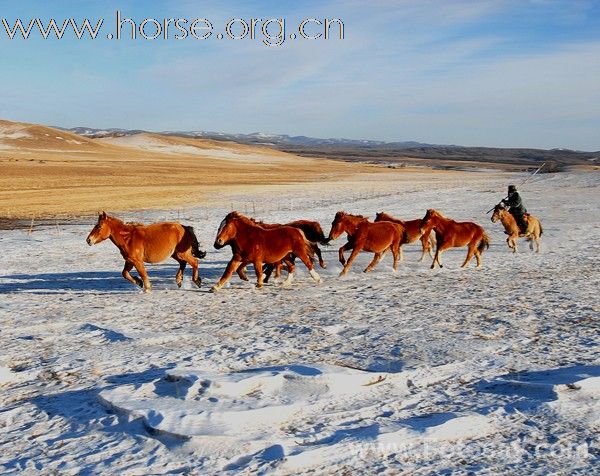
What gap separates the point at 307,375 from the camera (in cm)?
633

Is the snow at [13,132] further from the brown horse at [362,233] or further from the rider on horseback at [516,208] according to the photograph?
the brown horse at [362,233]

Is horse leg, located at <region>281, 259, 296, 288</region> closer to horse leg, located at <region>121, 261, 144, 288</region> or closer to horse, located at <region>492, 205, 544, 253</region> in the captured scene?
horse leg, located at <region>121, 261, 144, 288</region>

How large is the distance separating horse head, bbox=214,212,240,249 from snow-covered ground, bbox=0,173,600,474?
0.99 metres

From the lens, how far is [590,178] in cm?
5416

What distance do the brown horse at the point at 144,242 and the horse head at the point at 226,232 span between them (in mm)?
1126

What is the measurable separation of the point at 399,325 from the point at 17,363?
4.83 metres

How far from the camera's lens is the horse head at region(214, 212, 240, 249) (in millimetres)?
11875

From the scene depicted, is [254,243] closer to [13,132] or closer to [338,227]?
[338,227]

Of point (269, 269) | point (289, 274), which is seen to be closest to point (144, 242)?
point (269, 269)

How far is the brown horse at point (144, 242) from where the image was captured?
12.0 m

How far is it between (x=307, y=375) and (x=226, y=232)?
5972 millimetres

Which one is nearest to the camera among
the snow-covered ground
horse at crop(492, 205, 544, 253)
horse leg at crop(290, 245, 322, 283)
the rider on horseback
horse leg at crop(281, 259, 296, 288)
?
the snow-covered ground

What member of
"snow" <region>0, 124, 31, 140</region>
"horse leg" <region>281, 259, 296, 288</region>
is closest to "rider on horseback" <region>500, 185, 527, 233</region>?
"horse leg" <region>281, 259, 296, 288</region>

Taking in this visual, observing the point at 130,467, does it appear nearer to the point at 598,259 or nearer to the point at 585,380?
the point at 585,380
